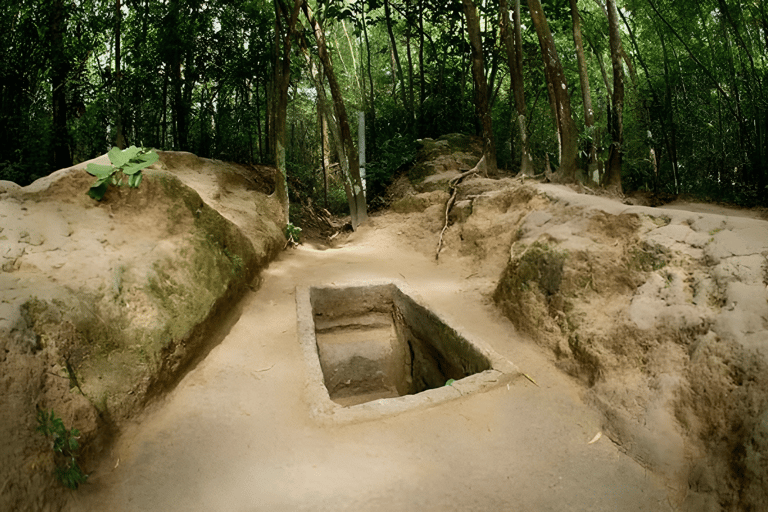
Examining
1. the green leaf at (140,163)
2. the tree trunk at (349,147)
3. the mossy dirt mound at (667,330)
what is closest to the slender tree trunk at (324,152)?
the tree trunk at (349,147)

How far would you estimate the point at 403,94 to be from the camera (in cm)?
982

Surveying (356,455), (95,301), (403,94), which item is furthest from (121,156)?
(403,94)

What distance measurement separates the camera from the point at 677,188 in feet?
23.1

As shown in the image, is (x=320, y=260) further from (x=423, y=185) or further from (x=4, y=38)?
(x=4, y=38)

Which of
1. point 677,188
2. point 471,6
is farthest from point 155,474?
point 677,188

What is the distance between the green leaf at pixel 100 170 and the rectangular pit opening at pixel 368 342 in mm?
2101

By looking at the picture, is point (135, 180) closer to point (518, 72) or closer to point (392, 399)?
point (392, 399)

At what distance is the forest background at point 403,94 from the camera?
5.87 meters

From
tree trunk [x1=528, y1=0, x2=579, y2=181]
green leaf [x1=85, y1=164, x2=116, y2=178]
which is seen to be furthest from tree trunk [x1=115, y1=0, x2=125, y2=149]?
tree trunk [x1=528, y1=0, x2=579, y2=181]

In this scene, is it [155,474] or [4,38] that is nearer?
[155,474]

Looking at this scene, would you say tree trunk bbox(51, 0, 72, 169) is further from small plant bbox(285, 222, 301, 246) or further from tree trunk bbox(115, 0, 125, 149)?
small plant bbox(285, 222, 301, 246)

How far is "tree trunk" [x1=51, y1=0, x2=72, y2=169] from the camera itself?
20.8 feet

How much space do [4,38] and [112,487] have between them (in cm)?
676

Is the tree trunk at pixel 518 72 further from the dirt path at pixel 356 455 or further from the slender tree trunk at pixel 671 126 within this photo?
the dirt path at pixel 356 455
